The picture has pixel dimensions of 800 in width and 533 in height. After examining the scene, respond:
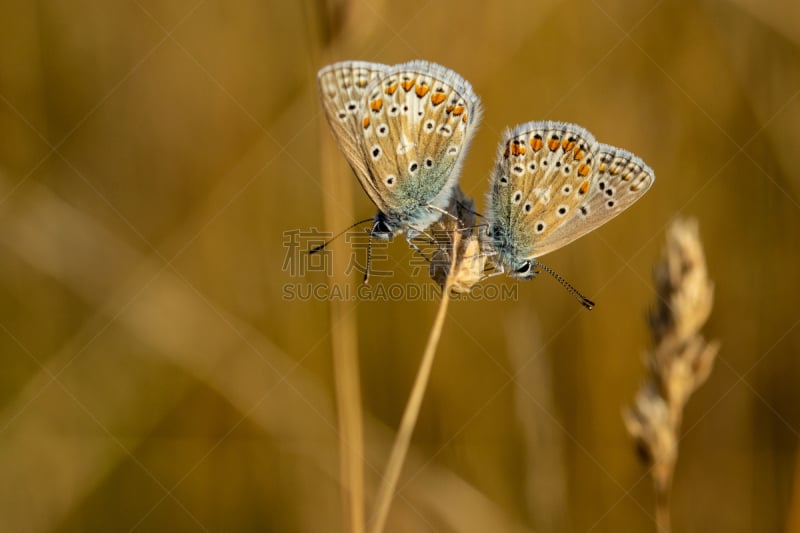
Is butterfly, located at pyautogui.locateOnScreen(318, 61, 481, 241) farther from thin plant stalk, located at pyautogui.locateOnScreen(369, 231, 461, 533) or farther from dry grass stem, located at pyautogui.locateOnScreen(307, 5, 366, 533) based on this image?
thin plant stalk, located at pyautogui.locateOnScreen(369, 231, 461, 533)

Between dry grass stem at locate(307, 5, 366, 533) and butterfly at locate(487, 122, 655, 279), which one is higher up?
butterfly at locate(487, 122, 655, 279)

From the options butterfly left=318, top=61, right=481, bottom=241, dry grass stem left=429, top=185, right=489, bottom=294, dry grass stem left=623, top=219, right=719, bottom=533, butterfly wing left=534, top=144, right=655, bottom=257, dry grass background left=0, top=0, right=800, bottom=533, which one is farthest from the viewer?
dry grass background left=0, top=0, right=800, bottom=533

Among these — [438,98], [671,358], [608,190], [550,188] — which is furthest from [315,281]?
[671,358]

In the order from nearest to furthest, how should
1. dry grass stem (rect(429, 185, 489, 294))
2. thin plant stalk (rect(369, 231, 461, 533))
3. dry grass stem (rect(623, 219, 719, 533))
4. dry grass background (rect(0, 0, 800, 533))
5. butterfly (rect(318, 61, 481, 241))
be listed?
1. thin plant stalk (rect(369, 231, 461, 533))
2. dry grass stem (rect(623, 219, 719, 533))
3. dry grass stem (rect(429, 185, 489, 294))
4. butterfly (rect(318, 61, 481, 241))
5. dry grass background (rect(0, 0, 800, 533))

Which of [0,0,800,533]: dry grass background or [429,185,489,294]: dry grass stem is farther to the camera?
[0,0,800,533]: dry grass background

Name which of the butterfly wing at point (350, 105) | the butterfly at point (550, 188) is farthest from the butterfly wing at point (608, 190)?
the butterfly wing at point (350, 105)

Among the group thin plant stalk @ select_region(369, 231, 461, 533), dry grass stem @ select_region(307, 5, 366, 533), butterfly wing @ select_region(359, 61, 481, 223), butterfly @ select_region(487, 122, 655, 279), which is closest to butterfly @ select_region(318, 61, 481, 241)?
butterfly wing @ select_region(359, 61, 481, 223)

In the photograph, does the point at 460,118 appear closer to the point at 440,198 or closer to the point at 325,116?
the point at 440,198

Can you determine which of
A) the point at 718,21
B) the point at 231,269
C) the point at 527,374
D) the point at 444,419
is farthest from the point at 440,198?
the point at 718,21
